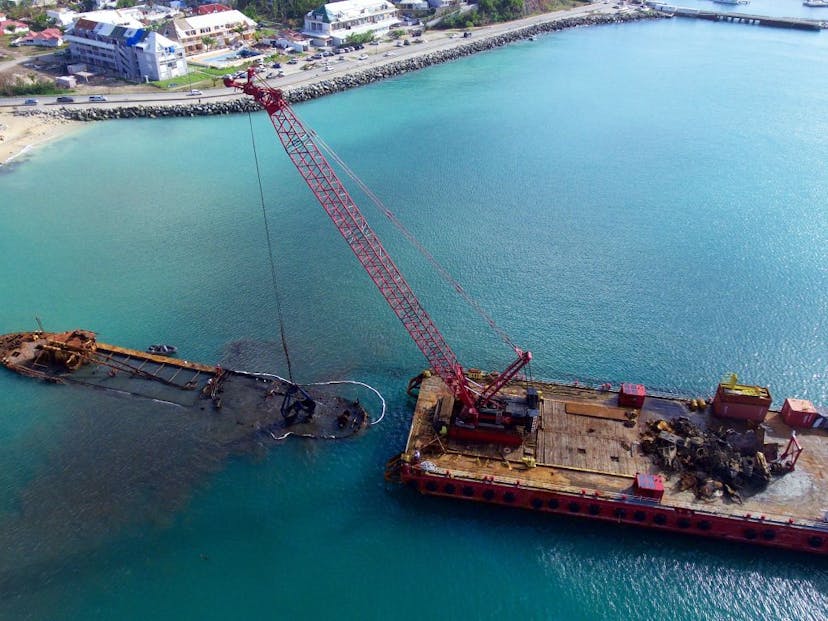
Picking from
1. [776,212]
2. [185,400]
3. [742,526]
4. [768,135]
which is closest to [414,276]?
[185,400]

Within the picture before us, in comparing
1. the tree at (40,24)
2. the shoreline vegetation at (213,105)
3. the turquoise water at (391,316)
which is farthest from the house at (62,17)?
the turquoise water at (391,316)

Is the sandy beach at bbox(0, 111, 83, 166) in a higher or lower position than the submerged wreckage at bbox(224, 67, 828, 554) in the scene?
higher

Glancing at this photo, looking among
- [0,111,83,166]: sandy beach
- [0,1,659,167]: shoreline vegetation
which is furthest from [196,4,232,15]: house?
[0,111,83,166]: sandy beach

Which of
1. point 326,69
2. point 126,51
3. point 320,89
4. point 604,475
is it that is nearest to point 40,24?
point 126,51

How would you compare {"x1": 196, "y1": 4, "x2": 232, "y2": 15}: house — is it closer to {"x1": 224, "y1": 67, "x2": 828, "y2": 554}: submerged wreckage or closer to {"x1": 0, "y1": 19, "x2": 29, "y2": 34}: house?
{"x1": 0, "y1": 19, "x2": 29, "y2": 34}: house

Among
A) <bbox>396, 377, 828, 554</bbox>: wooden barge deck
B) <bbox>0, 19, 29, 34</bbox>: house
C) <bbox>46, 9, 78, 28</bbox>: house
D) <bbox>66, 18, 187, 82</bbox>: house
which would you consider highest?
<bbox>46, 9, 78, 28</bbox>: house

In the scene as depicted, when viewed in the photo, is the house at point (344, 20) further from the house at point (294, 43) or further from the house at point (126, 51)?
the house at point (126, 51)

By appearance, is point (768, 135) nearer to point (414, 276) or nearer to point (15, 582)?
point (414, 276)
